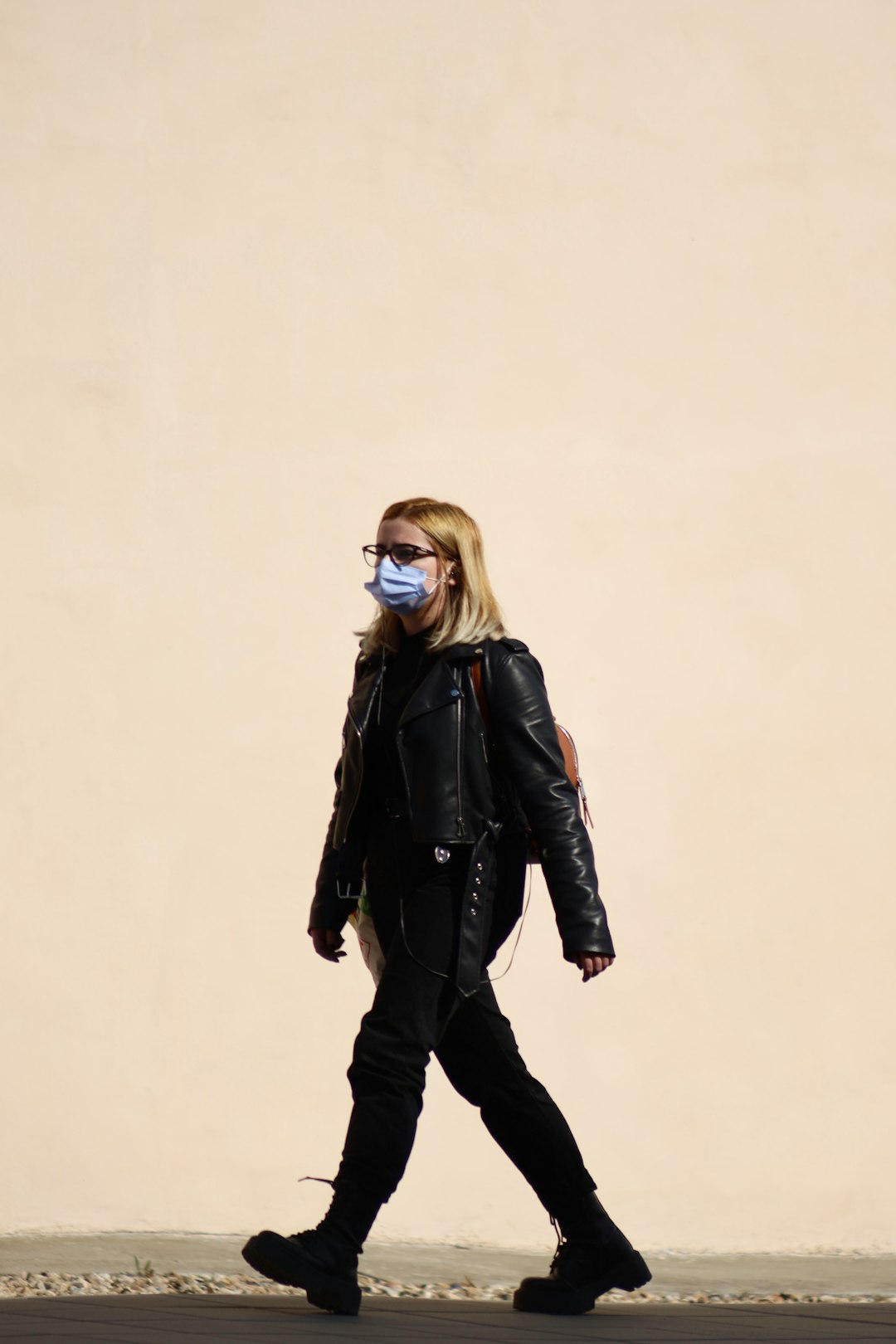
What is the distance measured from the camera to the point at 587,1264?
335 cm

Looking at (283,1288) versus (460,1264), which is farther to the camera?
(460,1264)

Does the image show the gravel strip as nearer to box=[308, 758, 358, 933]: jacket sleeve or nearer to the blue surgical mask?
box=[308, 758, 358, 933]: jacket sleeve

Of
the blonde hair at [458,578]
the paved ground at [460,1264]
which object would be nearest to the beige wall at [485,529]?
the paved ground at [460,1264]

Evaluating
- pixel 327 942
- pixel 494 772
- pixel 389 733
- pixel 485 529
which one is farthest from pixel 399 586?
pixel 485 529

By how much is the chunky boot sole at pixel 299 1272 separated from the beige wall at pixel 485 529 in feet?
5.79

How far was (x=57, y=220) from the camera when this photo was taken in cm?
507

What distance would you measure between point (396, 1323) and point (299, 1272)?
0.76 ft

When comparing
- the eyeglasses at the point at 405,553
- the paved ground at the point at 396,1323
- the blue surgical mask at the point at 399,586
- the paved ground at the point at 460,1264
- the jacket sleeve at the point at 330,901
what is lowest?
the paved ground at the point at 396,1323

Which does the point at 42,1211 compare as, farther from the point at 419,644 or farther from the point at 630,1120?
the point at 419,644

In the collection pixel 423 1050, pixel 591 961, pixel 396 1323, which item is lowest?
pixel 396 1323

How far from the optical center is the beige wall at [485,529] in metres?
4.84

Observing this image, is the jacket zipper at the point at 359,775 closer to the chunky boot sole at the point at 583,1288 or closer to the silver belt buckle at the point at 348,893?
the silver belt buckle at the point at 348,893

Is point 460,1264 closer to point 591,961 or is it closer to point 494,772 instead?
point 591,961

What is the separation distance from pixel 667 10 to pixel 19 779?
326 cm
